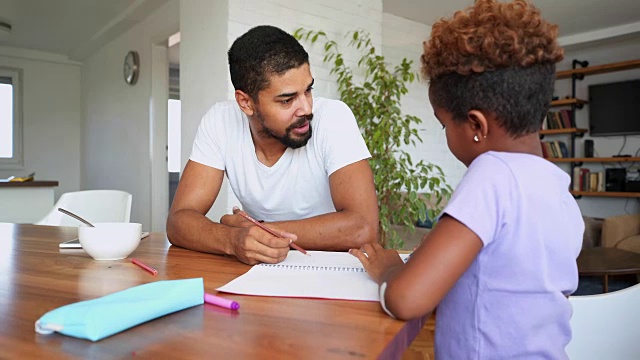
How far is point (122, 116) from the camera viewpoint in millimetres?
5500

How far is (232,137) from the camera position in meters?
1.55

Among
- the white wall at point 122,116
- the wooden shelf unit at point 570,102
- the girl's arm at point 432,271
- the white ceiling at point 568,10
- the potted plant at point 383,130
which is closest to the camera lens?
the girl's arm at point 432,271

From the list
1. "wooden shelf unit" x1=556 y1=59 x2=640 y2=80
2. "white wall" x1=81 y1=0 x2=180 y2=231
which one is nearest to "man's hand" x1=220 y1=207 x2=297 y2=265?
"white wall" x1=81 y1=0 x2=180 y2=231

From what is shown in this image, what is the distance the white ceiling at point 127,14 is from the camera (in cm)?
457

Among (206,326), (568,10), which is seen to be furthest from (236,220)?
(568,10)

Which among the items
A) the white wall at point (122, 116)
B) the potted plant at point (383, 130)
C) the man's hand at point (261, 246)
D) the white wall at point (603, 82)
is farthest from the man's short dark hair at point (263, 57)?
the white wall at point (603, 82)

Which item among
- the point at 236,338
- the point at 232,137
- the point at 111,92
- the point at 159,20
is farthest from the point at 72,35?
the point at 236,338

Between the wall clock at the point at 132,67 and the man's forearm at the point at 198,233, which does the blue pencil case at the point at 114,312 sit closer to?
the man's forearm at the point at 198,233

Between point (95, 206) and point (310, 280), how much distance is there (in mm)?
1788

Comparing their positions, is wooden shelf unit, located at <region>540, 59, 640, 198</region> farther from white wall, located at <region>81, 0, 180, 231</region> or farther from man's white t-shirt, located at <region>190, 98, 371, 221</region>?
man's white t-shirt, located at <region>190, 98, 371, 221</region>

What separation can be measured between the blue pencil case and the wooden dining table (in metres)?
0.01

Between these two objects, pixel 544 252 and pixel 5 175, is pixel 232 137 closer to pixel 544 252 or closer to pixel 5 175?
pixel 544 252

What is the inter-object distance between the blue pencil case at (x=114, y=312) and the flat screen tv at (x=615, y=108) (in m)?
6.32

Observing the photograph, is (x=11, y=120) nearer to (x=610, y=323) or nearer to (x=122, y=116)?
(x=122, y=116)
